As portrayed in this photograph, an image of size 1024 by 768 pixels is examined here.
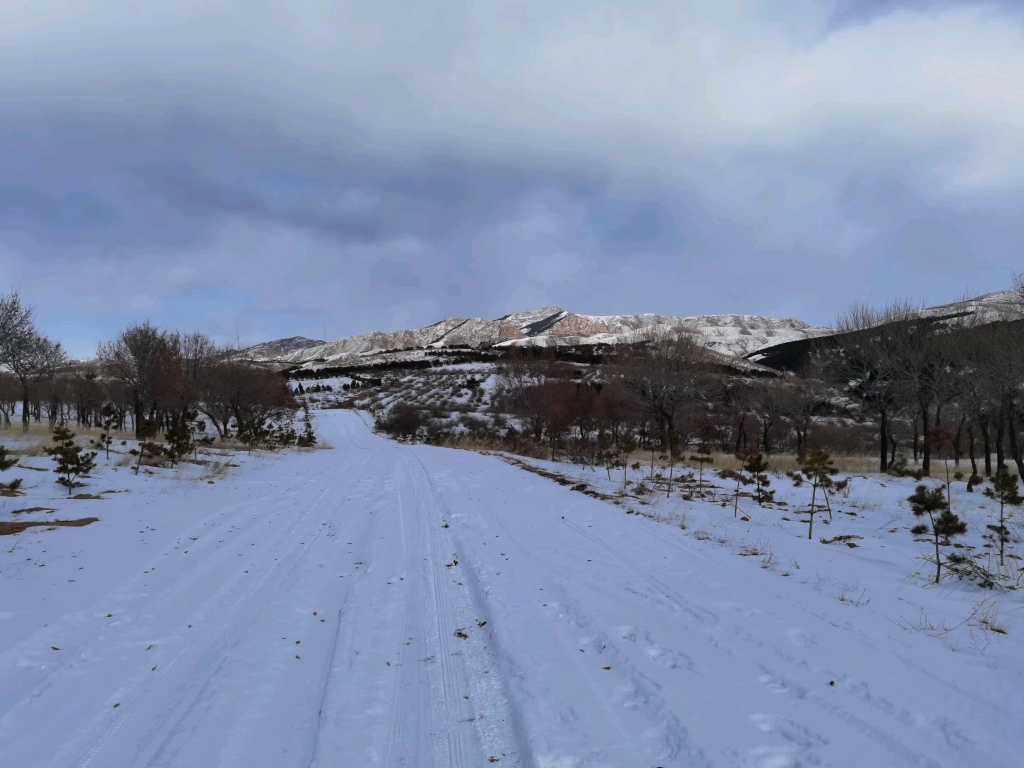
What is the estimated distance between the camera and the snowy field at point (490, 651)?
307cm

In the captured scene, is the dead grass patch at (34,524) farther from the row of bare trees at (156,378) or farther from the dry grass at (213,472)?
the row of bare trees at (156,378)

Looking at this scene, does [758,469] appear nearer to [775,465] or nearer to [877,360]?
[775,465]

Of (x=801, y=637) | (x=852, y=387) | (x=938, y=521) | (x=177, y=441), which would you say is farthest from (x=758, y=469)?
(x=852, y=387)

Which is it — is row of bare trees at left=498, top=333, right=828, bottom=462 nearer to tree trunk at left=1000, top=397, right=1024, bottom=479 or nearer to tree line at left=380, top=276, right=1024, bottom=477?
tree line at left=380, top=276, right=1024, bottom=477

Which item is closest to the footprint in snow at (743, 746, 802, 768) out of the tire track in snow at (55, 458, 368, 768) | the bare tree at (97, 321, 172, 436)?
the tire track in snow at (55, 458, 368, 768)

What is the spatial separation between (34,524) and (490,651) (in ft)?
26.2

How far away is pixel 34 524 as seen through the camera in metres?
8.06

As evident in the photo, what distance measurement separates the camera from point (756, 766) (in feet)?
9.29

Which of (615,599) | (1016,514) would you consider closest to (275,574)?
(615,599)

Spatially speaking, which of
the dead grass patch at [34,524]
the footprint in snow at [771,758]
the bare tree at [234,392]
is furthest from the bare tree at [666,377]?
the footprint in snow at [771,758]

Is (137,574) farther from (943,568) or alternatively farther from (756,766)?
(943,568)

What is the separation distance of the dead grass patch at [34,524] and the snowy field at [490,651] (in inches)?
11.2

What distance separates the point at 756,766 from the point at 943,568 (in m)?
6.06

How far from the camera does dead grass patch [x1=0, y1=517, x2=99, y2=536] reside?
7590 millimetres
